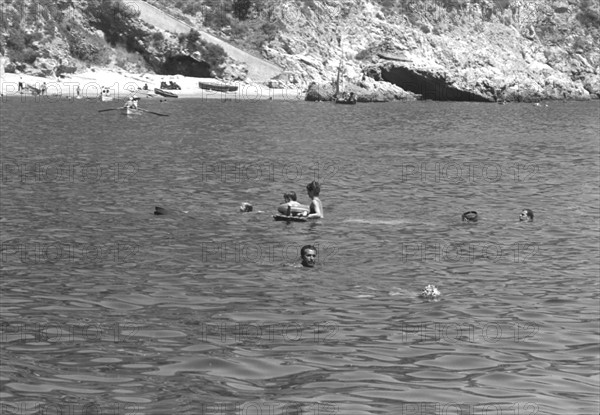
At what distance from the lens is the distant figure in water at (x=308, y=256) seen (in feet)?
82.1

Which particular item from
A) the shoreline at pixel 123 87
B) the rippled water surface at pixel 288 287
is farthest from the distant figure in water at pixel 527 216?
the shoreline at pixel 123 87

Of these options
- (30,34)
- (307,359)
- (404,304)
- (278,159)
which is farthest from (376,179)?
(30,34)

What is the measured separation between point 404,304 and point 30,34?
102 metres

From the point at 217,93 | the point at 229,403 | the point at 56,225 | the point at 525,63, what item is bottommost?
the point at 229,403

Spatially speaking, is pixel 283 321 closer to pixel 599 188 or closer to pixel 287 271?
pixel 287 271

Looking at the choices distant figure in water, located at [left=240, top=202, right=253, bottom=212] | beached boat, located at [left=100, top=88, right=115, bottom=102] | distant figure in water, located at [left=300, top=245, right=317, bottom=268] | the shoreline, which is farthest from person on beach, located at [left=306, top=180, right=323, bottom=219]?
the shoreline

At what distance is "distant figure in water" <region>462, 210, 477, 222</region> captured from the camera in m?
33.2

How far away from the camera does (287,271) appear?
24844 millimetres

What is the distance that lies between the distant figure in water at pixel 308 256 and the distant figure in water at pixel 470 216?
932 centimetres

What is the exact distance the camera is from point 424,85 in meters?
134

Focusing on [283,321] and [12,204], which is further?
[12,204]

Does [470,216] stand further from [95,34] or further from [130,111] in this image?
[95,34]

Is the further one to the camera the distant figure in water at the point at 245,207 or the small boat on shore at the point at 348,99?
the small boat on shore at the point at 348,99

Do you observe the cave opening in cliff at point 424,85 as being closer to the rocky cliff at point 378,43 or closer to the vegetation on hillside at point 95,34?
the rocky cliff at point 378,43
